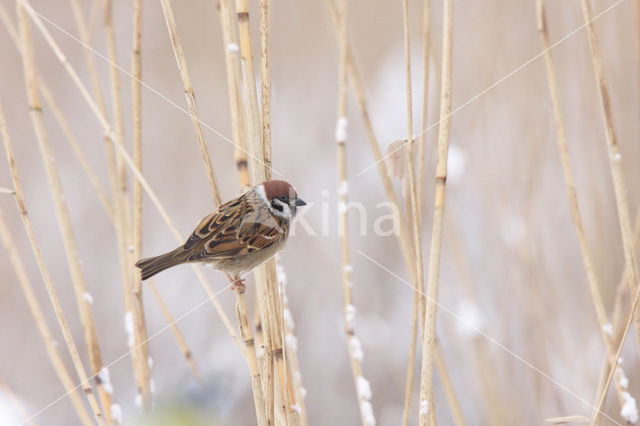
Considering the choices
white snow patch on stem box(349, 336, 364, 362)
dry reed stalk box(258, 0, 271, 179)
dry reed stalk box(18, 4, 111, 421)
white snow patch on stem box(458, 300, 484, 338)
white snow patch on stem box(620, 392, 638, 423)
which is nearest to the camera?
dry reed stalk box(258, 0, 271, 179)

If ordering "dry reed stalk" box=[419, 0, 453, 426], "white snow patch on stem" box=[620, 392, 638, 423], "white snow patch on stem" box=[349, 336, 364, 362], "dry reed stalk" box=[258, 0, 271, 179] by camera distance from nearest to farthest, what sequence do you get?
1. "dry reed stalk" box=[258, 0, 271, 179]
2. "dry reed stalk" box=[419, 0, 453, 426]
3. "white snow patch on stem" box=[620, 392, 638, 423]
4. "white snow patch on stem" box=[349, 336, 364, 362]

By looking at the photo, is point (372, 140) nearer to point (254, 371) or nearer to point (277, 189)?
point (277, 189)

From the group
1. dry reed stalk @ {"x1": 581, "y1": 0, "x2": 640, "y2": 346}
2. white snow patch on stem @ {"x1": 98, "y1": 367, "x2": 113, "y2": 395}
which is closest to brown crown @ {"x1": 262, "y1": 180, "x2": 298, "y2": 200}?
white snow patch on stem @ {"x1": 98, "y1": 367, "x2": 113, "y2": 395}

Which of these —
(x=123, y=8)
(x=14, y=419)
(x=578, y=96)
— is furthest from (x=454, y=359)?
(x=123, y=8)

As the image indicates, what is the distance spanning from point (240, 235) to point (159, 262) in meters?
0.29

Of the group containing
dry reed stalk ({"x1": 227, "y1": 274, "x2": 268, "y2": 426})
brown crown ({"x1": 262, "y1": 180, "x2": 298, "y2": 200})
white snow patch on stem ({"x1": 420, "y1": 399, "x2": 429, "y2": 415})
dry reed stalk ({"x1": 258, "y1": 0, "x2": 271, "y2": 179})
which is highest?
dry reed stalk ({"x1": 258, "y1": 0, "x2": 271, "y2": 179})

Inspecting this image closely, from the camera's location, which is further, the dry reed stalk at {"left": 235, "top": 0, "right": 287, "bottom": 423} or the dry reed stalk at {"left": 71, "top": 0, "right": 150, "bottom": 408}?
the dry reed stalk at {"left": 71, "top": 0, "right": 150, "bottom": 408}

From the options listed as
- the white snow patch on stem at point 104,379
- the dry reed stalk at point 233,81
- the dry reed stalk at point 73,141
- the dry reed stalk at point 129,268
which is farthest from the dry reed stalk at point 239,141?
the dry reed stalk at point 73,141

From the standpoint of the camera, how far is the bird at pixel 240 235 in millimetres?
1454

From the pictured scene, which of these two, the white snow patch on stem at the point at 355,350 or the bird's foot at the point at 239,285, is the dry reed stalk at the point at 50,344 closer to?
the bird's foot at the point at 239,285

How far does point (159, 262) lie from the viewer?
53.7 inches

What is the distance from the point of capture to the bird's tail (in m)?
1.31

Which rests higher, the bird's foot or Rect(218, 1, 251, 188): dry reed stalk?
Rect(218, 1, 251, 188): dry reed stalk

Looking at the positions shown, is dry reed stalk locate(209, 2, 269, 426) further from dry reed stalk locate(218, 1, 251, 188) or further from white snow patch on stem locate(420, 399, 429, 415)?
white snow patch on stem locate(420, 399, 429, 415)
